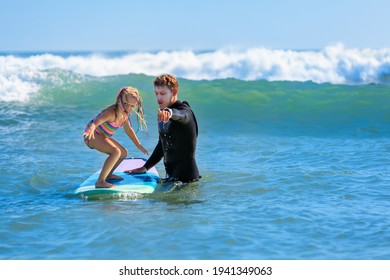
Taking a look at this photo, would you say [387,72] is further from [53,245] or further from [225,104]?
[53,245]

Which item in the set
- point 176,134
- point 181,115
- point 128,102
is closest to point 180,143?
point 176,134

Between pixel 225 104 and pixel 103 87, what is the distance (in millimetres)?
4071

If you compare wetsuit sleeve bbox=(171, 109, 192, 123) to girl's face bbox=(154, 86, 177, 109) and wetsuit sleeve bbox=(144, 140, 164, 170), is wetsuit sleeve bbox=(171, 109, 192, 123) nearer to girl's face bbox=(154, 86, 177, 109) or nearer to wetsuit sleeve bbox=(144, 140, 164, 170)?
girl's face bbox=(154, 86, 177, 109)

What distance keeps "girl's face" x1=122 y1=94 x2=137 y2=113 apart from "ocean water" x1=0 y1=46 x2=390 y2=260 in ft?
2.88

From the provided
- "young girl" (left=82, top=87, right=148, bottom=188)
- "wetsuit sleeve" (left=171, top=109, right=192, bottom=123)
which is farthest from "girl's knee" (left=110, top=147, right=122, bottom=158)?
"wetsuit sleeve" (left=171, top=109, right=192, bottom=123)

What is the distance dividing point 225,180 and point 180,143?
3.08ft

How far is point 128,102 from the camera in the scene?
20.0ft

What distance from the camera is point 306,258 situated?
4.35 m

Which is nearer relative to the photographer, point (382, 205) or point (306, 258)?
point (306, 258)

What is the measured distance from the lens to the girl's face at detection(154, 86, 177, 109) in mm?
6055

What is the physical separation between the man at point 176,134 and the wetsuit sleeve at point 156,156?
0.35 feet

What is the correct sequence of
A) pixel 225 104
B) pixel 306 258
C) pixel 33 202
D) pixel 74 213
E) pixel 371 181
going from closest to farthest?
pixel 306 258 → pixel 74 213 → pixel 33 202 → pixel 371 181 → pixel 225 104
